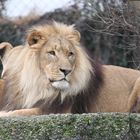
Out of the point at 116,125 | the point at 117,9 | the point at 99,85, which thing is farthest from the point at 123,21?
the point at 116,125

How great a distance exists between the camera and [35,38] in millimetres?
5082

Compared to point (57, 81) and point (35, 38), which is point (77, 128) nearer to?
point (57, 81)

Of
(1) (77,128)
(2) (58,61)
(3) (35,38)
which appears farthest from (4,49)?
(1) (77,128)

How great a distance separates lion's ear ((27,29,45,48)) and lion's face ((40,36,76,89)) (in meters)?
0.07

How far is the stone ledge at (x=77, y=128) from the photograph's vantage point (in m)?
3.61

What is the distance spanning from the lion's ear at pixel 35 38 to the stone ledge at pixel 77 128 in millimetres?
1438

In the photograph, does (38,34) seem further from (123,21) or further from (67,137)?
(67,137)

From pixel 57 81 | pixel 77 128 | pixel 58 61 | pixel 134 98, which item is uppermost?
pixel 58 61

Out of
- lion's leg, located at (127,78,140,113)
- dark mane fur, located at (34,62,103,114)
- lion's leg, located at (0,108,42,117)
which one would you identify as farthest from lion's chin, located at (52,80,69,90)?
lion's leg, located at (127,78,140,113)

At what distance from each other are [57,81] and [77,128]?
3.85 ft

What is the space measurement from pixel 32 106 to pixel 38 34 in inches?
23.5

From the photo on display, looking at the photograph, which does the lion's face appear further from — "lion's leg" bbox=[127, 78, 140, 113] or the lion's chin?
"lion's leg" bbox=[127, 78, 140, 113]

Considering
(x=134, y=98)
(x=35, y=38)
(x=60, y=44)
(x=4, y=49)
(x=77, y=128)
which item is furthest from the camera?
(x=4, y=49)

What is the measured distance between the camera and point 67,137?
361 centimetres
